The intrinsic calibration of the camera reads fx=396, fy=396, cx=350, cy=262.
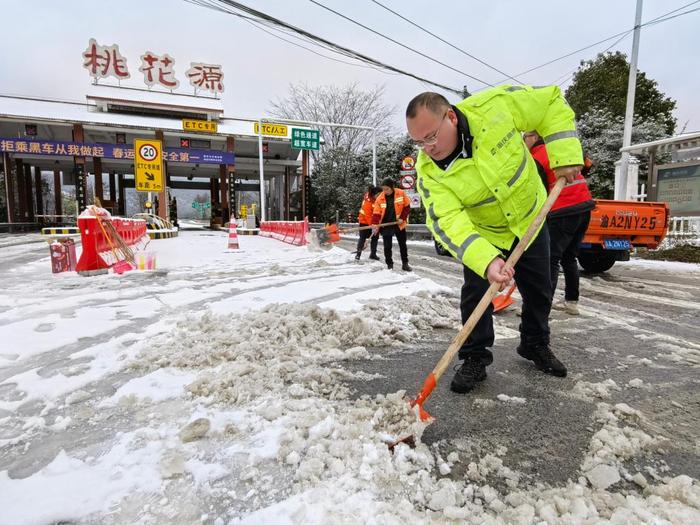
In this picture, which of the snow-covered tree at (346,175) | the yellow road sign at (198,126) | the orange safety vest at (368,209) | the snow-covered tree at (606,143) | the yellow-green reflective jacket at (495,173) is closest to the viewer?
the yellow-green reflective jacket at (495,173)

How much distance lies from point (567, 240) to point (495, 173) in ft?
6.96

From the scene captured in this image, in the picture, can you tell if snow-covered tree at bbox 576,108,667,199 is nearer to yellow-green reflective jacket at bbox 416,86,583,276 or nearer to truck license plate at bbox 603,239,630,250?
truck license plate at bbox 603,239,630,250

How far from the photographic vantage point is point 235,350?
265 centimetres

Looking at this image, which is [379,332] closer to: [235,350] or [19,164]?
[235,350]

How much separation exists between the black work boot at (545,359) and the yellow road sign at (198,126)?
2209 cm

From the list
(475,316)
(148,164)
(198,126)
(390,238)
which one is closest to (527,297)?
(475,316)

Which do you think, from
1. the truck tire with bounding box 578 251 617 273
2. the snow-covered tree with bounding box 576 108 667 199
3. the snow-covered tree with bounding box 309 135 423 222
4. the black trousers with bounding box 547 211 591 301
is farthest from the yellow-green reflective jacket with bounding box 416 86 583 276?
the snow-covered tree with bounding box 309 135 423 222

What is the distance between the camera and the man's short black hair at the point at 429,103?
1935mm

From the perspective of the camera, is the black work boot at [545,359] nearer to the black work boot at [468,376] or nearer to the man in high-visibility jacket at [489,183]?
the man in high-visibility jacket at [489,183]

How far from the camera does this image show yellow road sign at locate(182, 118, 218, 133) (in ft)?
68.5

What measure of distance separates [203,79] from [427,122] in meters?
27.1

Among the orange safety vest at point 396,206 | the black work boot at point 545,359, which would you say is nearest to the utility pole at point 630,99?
the orange safety vest at point 396,206

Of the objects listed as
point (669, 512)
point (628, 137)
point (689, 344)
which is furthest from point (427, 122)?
point (628, 137)

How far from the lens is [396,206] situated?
7.38 metres
